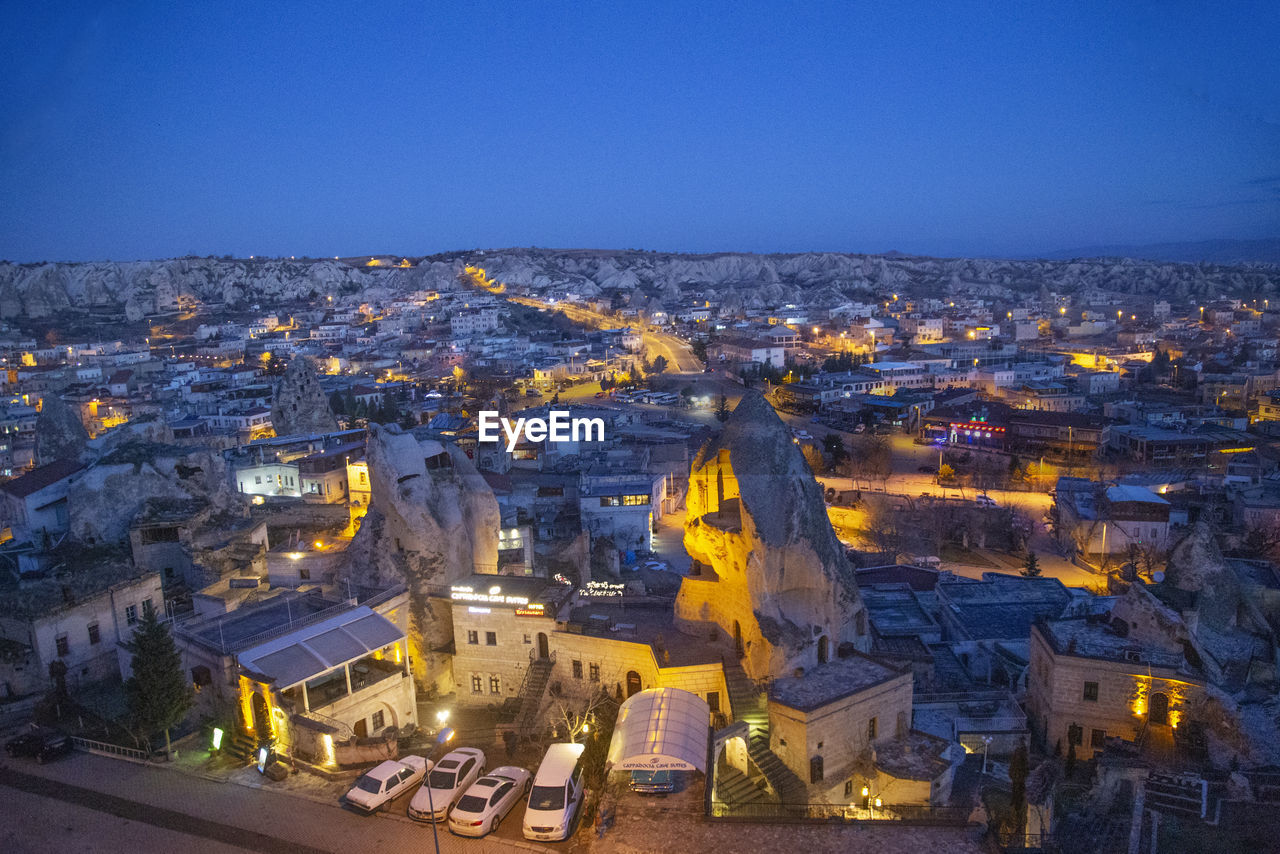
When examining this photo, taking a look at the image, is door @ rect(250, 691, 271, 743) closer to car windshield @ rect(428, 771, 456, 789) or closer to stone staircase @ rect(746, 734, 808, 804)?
car windshield @ rect(428, 771, 456, 789)

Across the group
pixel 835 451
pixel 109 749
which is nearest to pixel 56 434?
pixel 109 749

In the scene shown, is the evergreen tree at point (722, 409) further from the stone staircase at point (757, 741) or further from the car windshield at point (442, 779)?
the car windshield at point (442, 779)

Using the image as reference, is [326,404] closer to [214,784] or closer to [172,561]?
[172,561]

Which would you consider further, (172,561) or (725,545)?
(172,561)

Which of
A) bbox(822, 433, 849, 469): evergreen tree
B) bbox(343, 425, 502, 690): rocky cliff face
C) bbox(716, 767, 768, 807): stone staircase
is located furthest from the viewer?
bbox(822, 433, 849, 469): evergreen tree

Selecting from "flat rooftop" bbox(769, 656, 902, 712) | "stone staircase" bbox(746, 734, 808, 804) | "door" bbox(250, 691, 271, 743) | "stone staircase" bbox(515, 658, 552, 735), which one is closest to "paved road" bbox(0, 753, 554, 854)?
"door" bbox(250, 691, 271, 743)

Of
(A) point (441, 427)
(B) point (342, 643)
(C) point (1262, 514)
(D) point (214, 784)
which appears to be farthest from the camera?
(A) point (441, 427)

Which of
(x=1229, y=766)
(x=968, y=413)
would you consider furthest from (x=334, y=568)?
(x=968, y=413)
